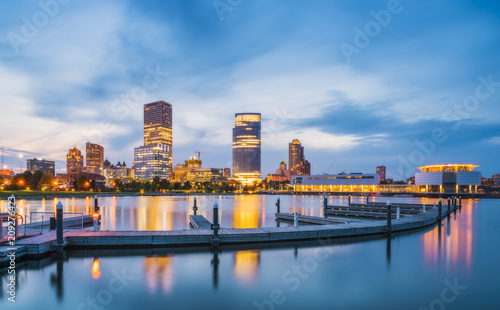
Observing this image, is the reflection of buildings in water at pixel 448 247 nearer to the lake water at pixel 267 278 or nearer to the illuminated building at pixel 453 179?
the lake water at pixel 267 278

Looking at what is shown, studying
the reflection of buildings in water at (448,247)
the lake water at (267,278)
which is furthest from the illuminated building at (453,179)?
the lake water at (267,278)

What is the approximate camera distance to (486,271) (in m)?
16.4

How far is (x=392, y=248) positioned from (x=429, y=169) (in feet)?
522

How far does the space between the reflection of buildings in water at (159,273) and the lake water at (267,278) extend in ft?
0.14

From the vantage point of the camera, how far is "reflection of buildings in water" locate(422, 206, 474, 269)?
18.5 metres

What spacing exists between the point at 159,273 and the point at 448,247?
714 inches

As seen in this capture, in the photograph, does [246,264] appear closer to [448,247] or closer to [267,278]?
[267,278]

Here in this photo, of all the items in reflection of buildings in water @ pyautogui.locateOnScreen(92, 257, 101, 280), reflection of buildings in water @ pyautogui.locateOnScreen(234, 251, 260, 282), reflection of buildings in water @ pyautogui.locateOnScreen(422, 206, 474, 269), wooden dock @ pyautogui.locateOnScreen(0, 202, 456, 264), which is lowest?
reflection of buildings in water @ pyautogui.locateOnScreen(422, 206, 474, 269)

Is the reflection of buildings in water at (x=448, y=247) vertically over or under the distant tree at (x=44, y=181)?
over

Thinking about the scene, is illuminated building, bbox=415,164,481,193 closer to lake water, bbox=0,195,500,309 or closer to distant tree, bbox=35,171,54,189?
lake water, bbox=0,195,500,309

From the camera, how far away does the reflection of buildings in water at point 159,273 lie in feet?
44.0

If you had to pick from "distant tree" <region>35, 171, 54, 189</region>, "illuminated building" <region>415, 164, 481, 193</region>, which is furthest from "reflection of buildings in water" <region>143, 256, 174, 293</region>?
"illuminated building" <region>415, 164, 481, 193</region>

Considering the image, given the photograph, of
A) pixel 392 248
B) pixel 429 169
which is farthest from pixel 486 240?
pixel 429 169

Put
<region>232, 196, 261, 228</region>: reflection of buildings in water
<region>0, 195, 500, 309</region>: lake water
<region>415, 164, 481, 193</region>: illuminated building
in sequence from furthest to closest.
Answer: <region>415, 164, 481, 193</region>: illuminated building, <region>232, 196, 261, 228</region>: reflection of buildings in water, <region>0, 195, 500, 309</region>: lake water
